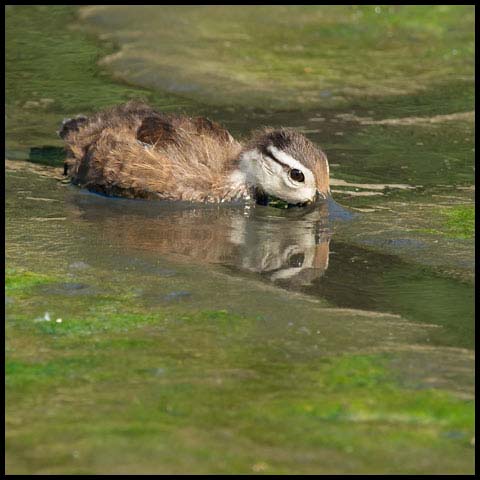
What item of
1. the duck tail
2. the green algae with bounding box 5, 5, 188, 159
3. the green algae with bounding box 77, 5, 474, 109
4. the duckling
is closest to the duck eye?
the duckling

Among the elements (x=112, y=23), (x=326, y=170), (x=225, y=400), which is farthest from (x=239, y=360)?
(x=112, y=23)

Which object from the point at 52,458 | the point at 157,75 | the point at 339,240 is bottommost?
the point at 52,458

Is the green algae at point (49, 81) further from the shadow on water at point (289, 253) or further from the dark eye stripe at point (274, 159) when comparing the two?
the dark eye stripe at point (274, 159)

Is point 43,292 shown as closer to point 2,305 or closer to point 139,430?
point 2,305

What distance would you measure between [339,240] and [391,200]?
54.2 inches

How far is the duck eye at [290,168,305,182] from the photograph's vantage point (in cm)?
1239

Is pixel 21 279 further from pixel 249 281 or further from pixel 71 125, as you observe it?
pixel 71 125

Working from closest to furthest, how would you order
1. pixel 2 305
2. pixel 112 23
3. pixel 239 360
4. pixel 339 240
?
pixel 239 360
pixel 2 305
pixel 339 240
pixel 112 23

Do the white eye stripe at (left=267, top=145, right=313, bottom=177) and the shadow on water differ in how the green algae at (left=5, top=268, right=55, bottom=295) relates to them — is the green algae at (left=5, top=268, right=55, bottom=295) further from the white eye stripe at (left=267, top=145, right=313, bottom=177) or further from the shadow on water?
the white eye stripe at (left=267, top=145, right=313, bottom=177)

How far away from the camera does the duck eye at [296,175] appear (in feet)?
40.7

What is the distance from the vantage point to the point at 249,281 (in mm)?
10102

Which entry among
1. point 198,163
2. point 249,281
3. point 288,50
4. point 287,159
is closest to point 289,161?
point 287,159

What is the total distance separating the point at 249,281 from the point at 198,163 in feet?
9.10

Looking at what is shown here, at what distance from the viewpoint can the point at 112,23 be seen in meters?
19.5
